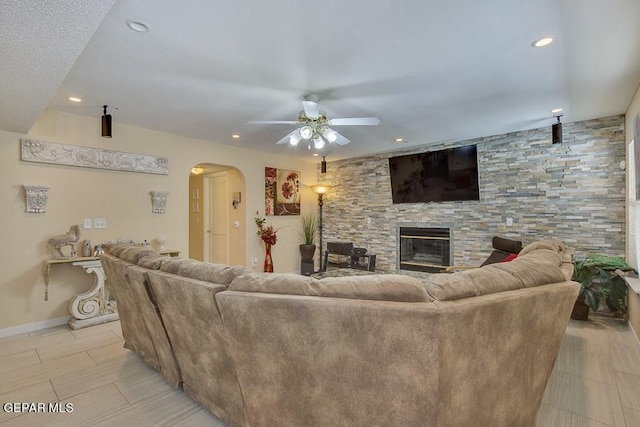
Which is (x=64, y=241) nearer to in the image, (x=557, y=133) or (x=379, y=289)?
(x=379, y=289)

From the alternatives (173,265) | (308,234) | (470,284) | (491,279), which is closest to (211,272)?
(173,265)

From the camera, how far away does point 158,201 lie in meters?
4.32

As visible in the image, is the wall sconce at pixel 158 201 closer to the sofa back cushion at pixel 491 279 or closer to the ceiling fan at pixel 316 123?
the ceiling fan at pixel 316 123

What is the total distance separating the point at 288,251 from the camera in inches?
247

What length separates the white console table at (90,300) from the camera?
3384 mm

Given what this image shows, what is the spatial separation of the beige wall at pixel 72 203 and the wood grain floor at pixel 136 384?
1.73 ft

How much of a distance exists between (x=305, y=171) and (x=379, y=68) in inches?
167

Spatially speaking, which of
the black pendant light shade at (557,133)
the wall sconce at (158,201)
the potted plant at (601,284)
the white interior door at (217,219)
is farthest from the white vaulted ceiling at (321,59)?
the white interior door at (217,219)

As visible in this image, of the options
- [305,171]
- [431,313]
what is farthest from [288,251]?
[431,313]

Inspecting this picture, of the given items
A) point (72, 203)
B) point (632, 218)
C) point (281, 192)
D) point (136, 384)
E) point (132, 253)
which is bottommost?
point (136, 384)

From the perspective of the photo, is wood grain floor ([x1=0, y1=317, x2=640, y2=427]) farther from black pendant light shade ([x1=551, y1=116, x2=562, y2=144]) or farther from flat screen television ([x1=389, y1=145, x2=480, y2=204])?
flat screen television ([x1=389, y1=145, x2=480, y2=204])

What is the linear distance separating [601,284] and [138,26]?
16.8 ft

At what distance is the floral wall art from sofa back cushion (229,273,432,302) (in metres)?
4.48

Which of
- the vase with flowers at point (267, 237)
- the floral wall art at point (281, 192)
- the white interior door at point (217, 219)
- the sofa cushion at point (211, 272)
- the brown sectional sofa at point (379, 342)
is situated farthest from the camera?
the white interior door at point (217, 219)
